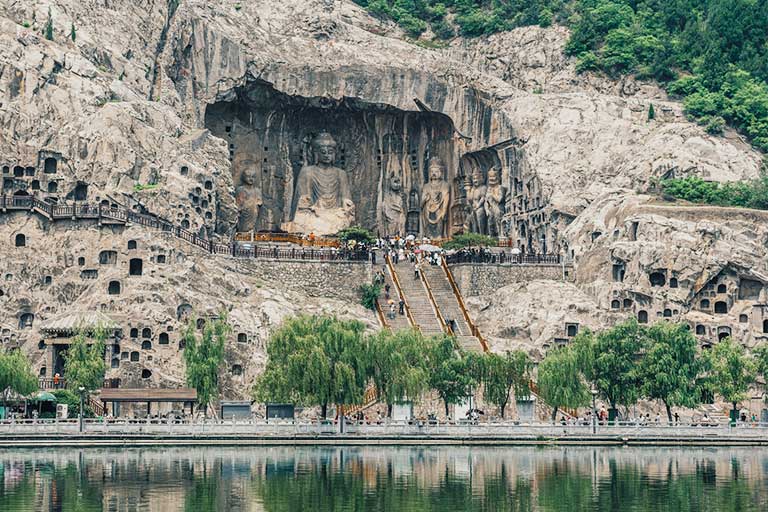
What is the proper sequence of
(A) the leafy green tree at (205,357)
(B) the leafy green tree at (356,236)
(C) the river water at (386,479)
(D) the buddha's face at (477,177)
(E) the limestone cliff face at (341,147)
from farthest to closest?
1. (D) the buddha's face at (477,177)
2. (B) the leafy green tree at (356,236)
3. (E) the limestone cliff face at (341,147)
4. (A) the leafy green tree at (205,357)
5. (C) the river water at (386,479)

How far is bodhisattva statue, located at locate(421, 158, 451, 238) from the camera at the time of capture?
107 meters

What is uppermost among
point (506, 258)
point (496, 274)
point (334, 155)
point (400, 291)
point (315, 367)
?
point (334, 155)

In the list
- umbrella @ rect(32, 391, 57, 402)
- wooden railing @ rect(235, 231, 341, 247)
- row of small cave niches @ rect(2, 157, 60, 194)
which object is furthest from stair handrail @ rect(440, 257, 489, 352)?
umbrella @ rect(32, 391, 57, 402)

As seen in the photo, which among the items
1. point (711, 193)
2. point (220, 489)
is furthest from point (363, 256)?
point (220, 489)

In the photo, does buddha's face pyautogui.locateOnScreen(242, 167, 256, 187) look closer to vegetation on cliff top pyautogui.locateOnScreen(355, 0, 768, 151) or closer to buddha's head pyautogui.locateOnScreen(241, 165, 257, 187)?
buddha's head pyautogui.locateOnScreen(241, 165, 257, 187)

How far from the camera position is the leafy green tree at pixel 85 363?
260ft

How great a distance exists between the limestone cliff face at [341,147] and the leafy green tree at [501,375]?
7.80 metres

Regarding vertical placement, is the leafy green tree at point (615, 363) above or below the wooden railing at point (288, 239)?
below

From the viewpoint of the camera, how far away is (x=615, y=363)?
79.2 metres

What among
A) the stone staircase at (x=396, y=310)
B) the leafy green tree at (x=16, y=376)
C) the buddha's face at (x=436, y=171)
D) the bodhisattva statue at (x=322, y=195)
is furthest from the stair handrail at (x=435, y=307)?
the leafy green tree at (x=16, y=376)

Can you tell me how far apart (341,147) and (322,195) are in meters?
3.95

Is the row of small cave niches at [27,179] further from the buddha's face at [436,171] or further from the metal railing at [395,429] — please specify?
the buddha's face at [436,171]

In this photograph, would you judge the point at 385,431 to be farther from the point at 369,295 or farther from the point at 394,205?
the point at 394,205

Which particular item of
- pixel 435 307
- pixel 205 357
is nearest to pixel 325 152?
pixel 435 307
